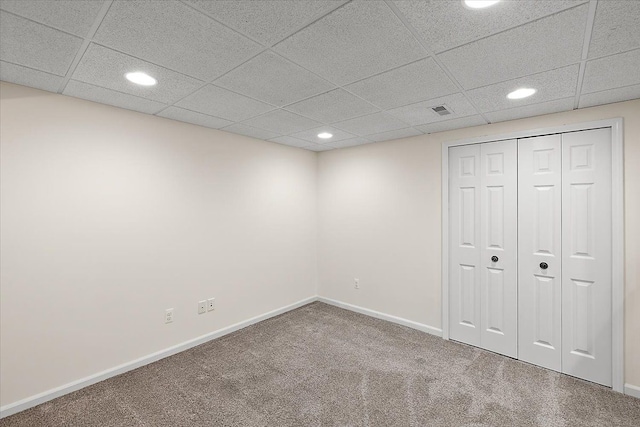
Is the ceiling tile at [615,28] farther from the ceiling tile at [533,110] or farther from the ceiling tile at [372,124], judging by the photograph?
the ceiling tile at [372,124]

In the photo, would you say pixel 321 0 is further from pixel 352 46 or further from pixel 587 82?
pixel 587 82

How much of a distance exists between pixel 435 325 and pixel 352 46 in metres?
3.11

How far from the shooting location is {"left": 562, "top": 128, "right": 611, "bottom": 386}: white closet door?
8.33ft

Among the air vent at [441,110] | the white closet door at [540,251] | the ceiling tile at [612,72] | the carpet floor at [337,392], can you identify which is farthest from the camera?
the white closet door at [540,251]

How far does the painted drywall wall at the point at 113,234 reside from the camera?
7.28 feet

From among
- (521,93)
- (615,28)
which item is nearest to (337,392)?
(521,93)

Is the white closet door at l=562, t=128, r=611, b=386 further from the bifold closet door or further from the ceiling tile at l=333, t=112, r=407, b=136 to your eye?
the ceiling tile at l=333, t=112, r=407, b=136

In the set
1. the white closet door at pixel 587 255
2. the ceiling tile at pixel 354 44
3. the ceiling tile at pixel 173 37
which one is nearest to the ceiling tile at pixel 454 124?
the white closet door at pixel 587 255

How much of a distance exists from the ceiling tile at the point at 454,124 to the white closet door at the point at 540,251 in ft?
1.48

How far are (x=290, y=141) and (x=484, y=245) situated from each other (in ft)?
8.45

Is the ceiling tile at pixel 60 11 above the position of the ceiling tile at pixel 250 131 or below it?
below

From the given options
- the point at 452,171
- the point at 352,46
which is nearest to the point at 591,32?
the point at 352,46

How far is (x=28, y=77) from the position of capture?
2047 mm

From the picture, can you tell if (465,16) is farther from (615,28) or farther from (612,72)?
(612,72)
